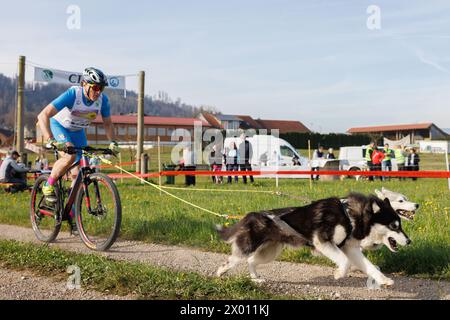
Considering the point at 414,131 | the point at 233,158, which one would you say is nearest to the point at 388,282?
the point at 233,158

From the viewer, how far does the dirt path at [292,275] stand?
4223mm

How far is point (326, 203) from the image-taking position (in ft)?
15.3

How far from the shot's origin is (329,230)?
14.5ft

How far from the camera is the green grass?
3.92m

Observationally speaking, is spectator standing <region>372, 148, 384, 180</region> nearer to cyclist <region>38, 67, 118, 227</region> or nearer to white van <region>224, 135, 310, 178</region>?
white van <region>224, 135, 310, 178</region>

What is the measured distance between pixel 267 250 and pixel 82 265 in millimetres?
1856

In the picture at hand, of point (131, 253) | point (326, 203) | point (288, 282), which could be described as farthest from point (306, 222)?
point (131, 253)

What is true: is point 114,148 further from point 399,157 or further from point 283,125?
point 283,125

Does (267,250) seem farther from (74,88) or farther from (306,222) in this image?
(74,88)

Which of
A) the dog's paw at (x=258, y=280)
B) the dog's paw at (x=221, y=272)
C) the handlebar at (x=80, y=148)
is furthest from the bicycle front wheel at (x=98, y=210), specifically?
the dog's paw at (x=258, y=280)

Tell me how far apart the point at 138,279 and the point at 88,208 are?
2.54m

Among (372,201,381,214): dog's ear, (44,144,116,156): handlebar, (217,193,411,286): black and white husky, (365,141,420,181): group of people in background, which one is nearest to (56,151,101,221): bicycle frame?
(44,144,116,156): handlebar

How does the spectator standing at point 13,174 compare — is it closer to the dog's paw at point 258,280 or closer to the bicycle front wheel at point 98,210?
the bicycle front wheel at point 98,210

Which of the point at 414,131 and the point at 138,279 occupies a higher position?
the point at 414,131
